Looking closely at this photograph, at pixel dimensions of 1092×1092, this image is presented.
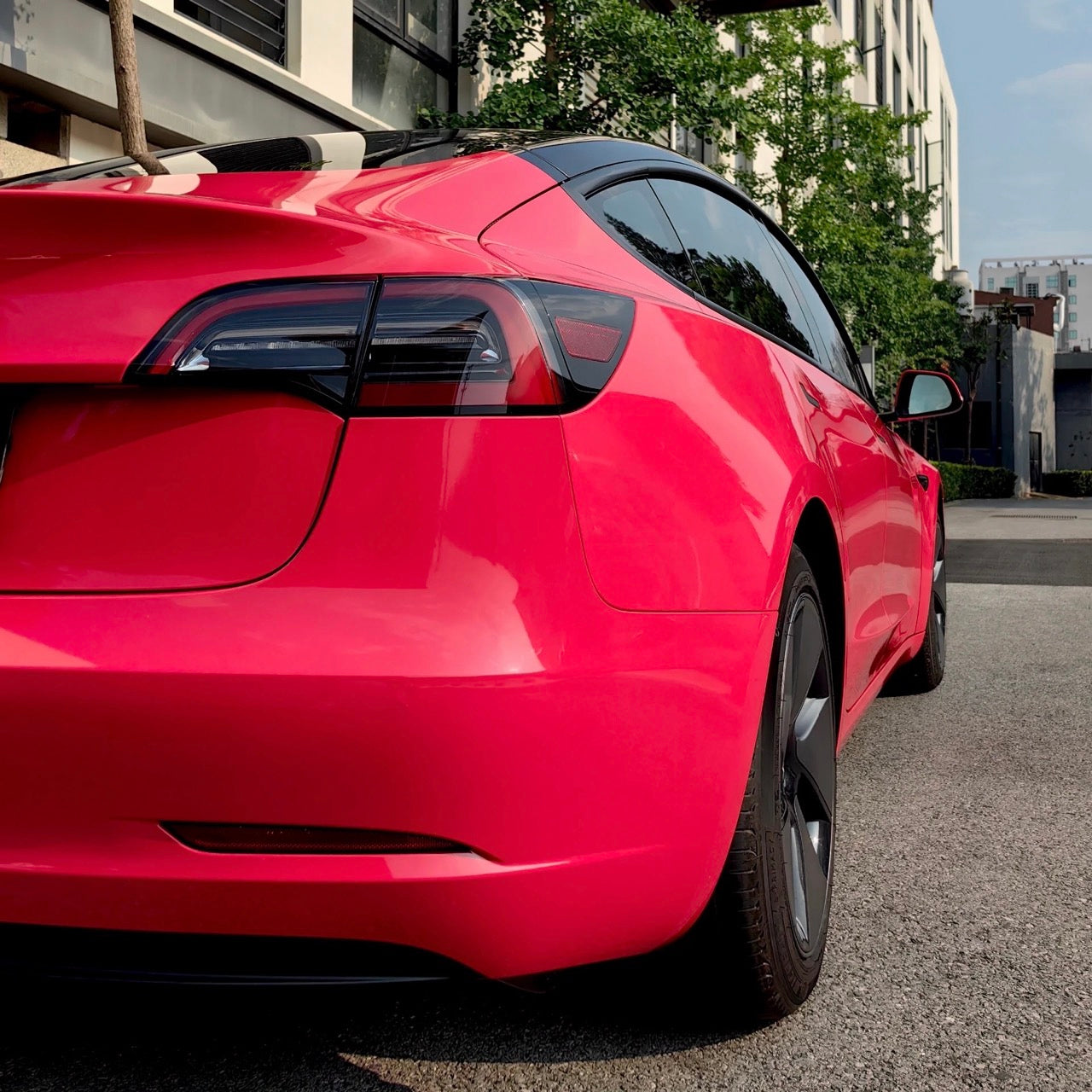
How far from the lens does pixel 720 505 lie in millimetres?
1764

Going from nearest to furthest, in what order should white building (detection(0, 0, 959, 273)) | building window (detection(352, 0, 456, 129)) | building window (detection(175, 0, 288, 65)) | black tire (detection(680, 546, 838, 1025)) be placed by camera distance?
1. black tire (detection(680, 546, 838, 1025))
2. white building (detection(0, 0, 959, 273))
3. building window (detection(175, 0, 288, 65))
4. building window (detection(352, 0, 456, 129))

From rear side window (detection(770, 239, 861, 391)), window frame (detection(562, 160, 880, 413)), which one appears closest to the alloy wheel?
window frame (detection(562, 160, 880, 413))

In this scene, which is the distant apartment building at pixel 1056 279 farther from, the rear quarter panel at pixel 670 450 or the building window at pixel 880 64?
the rear quarter panel at pixel 670 450

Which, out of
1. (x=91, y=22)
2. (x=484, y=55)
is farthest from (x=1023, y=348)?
(x=91, y=22)

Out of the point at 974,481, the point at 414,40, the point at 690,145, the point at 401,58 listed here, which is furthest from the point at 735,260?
the point at 974,481

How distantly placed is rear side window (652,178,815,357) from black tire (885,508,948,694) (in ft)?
6.78

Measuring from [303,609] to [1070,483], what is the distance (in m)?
54.0

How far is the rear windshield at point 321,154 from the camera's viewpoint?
214 centimetres

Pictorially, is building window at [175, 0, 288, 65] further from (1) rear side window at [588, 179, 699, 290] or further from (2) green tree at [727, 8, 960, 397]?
(1) rear side window at [588, 179, 699, 290]

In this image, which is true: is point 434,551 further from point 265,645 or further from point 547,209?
point 547,209

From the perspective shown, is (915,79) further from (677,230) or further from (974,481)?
(677,230)

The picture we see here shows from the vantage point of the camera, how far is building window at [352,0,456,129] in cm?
1200

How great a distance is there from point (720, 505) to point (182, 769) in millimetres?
781

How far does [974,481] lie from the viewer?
1521 inches
